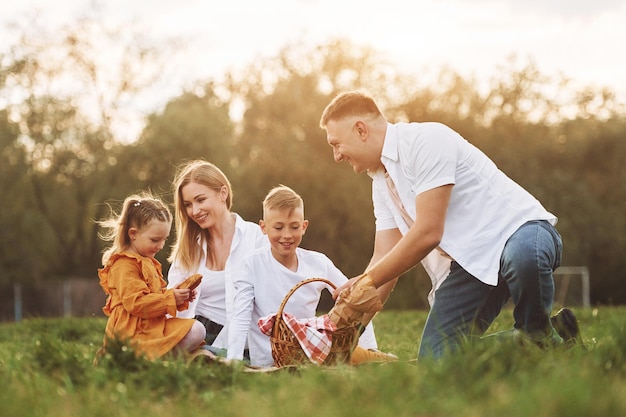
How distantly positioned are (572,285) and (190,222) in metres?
21.1

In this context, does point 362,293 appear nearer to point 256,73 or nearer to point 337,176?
point 337,176

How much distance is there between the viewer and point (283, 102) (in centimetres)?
2627

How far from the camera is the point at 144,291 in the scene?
5277mm

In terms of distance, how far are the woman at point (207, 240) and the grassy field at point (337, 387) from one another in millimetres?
2064

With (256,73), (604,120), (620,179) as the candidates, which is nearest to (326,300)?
(256,73)

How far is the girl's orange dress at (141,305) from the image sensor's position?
522 cm

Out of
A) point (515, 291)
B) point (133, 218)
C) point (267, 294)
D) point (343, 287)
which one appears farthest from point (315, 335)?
point (133, 218)

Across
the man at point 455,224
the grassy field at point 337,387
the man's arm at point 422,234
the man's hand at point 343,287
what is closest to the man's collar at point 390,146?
the man at point 455,224

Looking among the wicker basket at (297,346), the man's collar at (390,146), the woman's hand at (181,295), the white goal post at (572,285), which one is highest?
the man's collar at (390,146)

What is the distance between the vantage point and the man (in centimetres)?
446

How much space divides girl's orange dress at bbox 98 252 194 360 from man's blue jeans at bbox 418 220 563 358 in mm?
1658

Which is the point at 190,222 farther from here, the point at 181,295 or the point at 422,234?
the point at 422,234

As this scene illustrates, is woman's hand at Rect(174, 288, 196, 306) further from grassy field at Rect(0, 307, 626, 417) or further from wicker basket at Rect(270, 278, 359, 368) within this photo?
grassy field at Rect(0, 307, 626, 417)

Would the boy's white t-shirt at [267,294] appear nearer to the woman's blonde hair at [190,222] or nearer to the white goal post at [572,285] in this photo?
the woman's blonde hair at [190,222]
